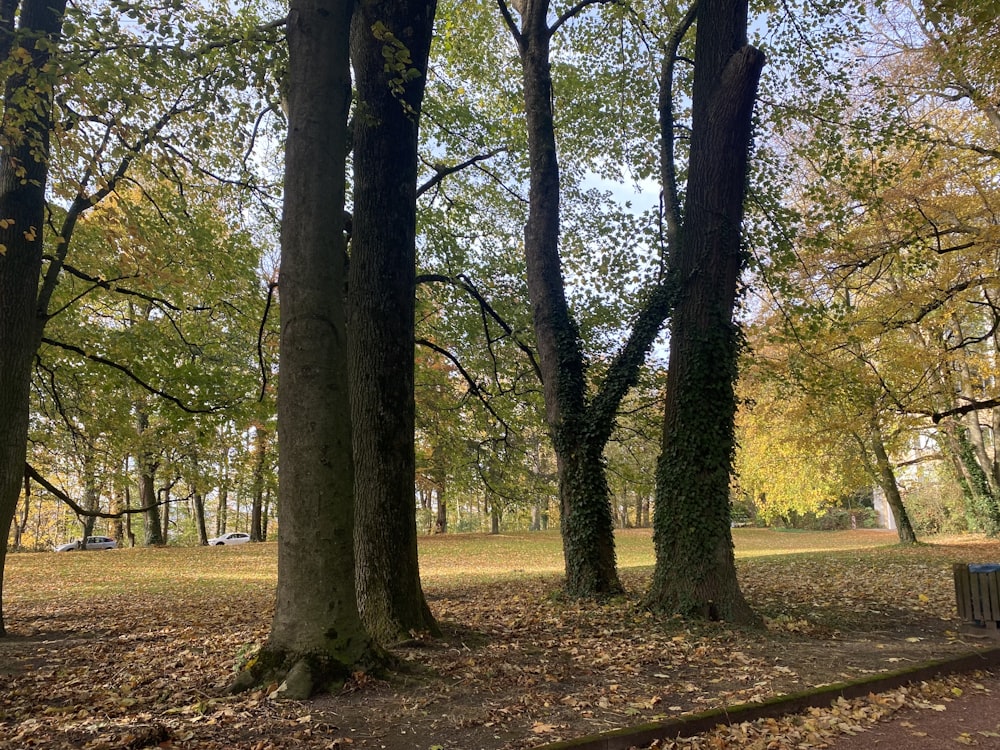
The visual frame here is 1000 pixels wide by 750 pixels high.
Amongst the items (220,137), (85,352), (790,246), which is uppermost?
(220,137)

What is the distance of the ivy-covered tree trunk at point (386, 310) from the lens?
632 centimetres

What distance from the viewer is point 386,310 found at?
672cm

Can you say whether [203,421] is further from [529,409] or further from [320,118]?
[320,118]

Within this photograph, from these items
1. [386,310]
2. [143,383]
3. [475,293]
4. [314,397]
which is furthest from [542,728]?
[143,383]

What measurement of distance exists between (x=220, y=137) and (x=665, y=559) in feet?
31.2

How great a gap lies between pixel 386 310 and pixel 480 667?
11.5 ft

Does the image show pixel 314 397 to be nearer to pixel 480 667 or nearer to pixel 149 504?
pixel 480 667

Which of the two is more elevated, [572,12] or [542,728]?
[572,12]

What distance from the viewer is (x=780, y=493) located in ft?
102

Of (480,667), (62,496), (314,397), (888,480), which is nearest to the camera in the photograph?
(314,397)

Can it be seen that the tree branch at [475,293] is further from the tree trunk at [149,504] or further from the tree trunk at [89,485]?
the tree trunk at [149,504]

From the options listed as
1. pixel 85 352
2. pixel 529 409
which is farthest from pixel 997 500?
pixel 85 352

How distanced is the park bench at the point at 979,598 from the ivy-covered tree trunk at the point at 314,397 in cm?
658

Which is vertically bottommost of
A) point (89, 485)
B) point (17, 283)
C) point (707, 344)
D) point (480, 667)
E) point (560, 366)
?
point (480, 667)
